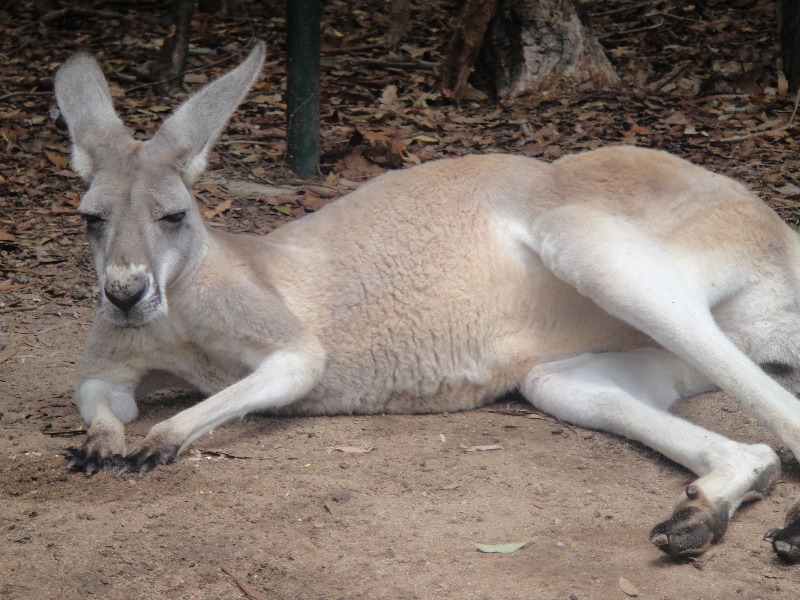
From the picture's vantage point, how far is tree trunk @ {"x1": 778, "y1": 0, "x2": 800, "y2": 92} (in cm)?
773

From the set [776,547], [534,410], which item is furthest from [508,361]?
[776,547]

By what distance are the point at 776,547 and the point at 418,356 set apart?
5.55 ft

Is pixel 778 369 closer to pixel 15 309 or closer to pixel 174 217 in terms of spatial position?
pixel 174 217

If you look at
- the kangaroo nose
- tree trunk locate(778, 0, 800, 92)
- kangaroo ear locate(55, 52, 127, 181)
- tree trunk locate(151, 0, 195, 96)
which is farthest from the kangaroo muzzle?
tree trunk locate(778, 0, 800, 92)

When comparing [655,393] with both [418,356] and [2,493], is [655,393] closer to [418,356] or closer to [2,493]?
[418,356]

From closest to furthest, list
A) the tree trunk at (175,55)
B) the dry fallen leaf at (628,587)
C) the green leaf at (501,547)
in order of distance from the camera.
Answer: the dry fallen leaf at (628,587)
the green leaf at (501,547)
the tree trunk at (175,55)

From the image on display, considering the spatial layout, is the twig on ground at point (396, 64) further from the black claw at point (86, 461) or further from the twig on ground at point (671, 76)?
the black claw at point (86, 461)

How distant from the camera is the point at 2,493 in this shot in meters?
3.02

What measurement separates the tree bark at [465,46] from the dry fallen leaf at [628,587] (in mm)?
5864

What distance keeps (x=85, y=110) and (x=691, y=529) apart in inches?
107

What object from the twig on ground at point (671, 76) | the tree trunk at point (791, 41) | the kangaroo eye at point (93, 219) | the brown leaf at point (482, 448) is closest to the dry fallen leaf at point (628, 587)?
the brown leaf at point (482, 448)

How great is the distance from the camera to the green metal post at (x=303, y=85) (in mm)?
6094

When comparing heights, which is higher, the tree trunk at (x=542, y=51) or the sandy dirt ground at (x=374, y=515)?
the tree trunk at (x=542, y=51)

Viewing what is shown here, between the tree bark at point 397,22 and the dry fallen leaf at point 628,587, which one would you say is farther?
the tree bark at point 397,22
